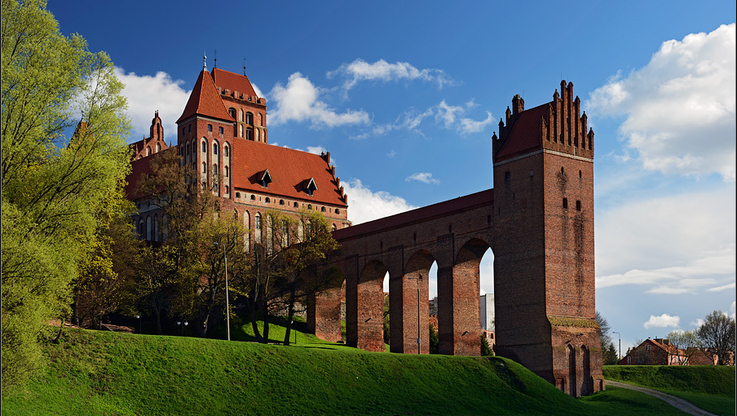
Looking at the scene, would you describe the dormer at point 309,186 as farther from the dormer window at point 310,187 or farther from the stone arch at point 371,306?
the stone arch at point 371,306

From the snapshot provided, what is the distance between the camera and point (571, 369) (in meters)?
43.8

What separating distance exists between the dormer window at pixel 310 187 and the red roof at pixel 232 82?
12919 mm

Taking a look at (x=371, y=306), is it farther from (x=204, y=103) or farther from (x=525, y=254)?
(x=204, y=103)

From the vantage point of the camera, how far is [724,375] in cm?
4906

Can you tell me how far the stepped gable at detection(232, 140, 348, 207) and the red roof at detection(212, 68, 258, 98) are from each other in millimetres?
8916

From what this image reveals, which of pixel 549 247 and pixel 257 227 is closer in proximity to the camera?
pixel 549 247

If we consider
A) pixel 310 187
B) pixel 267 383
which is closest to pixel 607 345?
pixel 310 187

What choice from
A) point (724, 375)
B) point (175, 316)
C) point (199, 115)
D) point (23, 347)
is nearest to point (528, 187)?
point (724, 375)

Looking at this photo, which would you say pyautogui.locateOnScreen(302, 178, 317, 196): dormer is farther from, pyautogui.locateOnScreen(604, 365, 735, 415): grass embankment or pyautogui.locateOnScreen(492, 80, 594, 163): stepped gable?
pyautogui.locateOnScreen(604, 365, 735, 415): grass embankment

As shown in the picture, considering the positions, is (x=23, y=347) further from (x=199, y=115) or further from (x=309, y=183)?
(x=309, y=183)

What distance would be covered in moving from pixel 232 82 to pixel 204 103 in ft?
51.9

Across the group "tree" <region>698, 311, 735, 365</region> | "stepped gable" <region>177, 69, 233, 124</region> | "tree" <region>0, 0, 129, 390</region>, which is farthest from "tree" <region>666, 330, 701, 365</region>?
"tree" <region>0, 0, 129, 390</region>

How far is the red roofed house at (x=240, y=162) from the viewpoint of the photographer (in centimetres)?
6225

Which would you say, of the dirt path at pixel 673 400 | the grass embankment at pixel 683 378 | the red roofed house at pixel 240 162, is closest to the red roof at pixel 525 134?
the dirt path at pixel 673 400
